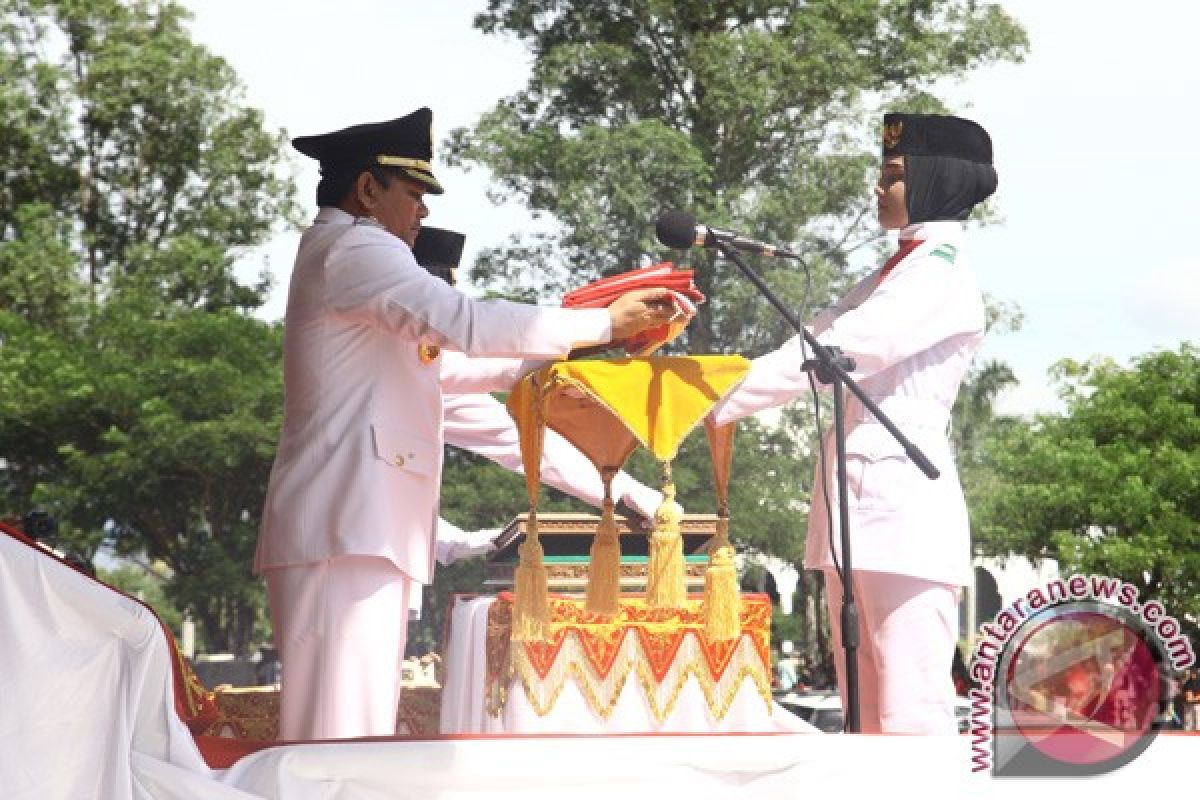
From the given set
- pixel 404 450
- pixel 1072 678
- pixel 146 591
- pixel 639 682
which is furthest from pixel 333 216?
pixel 146 591

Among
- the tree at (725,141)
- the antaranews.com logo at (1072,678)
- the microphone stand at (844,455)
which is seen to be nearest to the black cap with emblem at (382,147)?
the microphone stand at (844,455)

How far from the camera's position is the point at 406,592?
5.09 meters

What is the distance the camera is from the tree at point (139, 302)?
32.3 metres

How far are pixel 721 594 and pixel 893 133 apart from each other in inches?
55.7

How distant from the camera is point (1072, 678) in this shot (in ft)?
15.9

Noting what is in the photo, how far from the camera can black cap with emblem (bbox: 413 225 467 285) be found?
7738 mm

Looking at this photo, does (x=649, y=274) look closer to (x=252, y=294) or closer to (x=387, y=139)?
(x=387, y=139)

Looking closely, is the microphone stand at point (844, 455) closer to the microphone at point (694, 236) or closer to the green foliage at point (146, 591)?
the microphone at point (694, 236)

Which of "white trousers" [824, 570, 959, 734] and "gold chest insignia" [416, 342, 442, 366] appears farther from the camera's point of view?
"white trousers" [824, 570, 959, 734]

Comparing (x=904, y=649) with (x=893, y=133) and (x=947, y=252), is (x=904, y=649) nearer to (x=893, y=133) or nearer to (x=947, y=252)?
(x=947, y=252)

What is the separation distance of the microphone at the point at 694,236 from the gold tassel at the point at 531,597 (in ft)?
3.08

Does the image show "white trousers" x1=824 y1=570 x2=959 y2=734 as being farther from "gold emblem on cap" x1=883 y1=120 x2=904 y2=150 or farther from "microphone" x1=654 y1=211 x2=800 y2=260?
"gold emblem on cap" x1=883 y1=120 x2=904 y2=150

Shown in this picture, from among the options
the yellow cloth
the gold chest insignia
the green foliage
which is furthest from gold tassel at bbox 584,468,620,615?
the green foliage

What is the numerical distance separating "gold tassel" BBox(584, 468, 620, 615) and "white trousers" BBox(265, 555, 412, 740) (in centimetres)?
93
